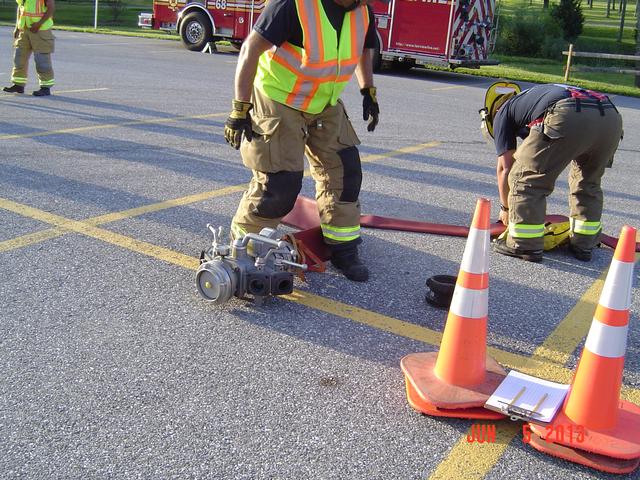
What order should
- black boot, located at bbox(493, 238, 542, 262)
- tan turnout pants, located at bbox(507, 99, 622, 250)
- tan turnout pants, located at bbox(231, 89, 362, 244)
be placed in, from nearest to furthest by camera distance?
tan turnout pants, located at bbox(231, 89, 362, 244)
tan turnout pants, located at bbox(507, 99, 622, 250)
black boot, located at bbox(493, 238, 542, 262)

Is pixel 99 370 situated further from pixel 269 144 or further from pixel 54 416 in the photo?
pixel 269 144

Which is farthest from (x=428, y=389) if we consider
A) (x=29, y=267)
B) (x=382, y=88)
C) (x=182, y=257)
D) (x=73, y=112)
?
(x=382, y=88)

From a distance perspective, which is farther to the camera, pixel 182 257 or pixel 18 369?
pixel 182 257

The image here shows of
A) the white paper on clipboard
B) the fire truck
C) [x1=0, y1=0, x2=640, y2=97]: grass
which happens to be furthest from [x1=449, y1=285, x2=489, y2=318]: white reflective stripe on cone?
[x1=0, y1=0, x2=640, y2=97]: grass

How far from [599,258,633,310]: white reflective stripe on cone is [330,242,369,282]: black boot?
1834 millimetres

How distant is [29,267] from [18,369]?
4.07 ft

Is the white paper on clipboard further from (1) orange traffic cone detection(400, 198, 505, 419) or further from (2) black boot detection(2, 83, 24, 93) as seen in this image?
(2) black boot detection(2, 83, 24, 93)

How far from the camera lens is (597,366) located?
2826 mm

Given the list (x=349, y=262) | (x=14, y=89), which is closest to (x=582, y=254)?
(x=349, y=262)

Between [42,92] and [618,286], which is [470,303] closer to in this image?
[618,286]

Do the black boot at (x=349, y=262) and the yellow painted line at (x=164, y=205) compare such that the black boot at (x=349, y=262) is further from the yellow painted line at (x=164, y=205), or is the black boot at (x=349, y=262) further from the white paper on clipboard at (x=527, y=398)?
the yellow painted line at (x=164, y=205)

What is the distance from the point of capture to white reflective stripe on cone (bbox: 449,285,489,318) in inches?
123

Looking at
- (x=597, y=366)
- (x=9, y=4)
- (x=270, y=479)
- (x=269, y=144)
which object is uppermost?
(x=9, y=4)

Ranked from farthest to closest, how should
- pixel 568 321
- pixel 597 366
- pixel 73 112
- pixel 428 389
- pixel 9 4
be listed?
pixel 9 4, pixel 73 112, pixel 568 321, pixel 428 389, pixel 597 366
